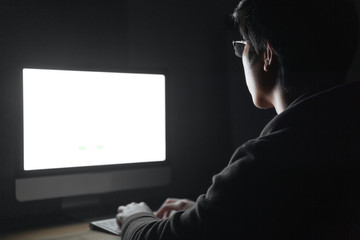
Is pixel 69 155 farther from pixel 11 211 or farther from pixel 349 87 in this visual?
pixel 349 87

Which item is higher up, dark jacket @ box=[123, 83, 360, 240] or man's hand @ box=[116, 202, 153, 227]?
dark jacket @ box=[123, 83, 360, 240]

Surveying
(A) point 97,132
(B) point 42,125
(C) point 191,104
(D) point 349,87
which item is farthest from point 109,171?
(D) point 349,87

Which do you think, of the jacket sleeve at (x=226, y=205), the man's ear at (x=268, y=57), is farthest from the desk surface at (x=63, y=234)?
the man's ear at (x=268, y=57)

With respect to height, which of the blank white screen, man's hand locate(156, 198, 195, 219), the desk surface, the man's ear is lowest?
the desk surface

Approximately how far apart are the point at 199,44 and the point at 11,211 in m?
0.95

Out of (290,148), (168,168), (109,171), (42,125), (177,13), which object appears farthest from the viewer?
(177,13)

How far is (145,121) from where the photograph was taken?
142cm

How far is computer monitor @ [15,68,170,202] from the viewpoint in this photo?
1229 millimetres

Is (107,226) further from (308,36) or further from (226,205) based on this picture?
(308,36)

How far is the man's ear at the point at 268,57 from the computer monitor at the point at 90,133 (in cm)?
63

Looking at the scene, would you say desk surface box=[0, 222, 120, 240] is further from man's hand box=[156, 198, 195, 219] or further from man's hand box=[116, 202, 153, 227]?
man's hand box=[156, 198, 195, 219]

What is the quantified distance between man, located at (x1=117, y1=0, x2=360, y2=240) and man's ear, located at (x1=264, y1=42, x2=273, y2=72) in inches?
1.5

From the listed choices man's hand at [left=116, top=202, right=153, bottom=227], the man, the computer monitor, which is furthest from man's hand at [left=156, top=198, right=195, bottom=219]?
the man

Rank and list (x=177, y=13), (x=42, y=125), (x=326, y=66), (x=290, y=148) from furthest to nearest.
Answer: (x=177, y=13)
(x=42, y=125)
(x=326, y=66)
(x=290, y=148)
